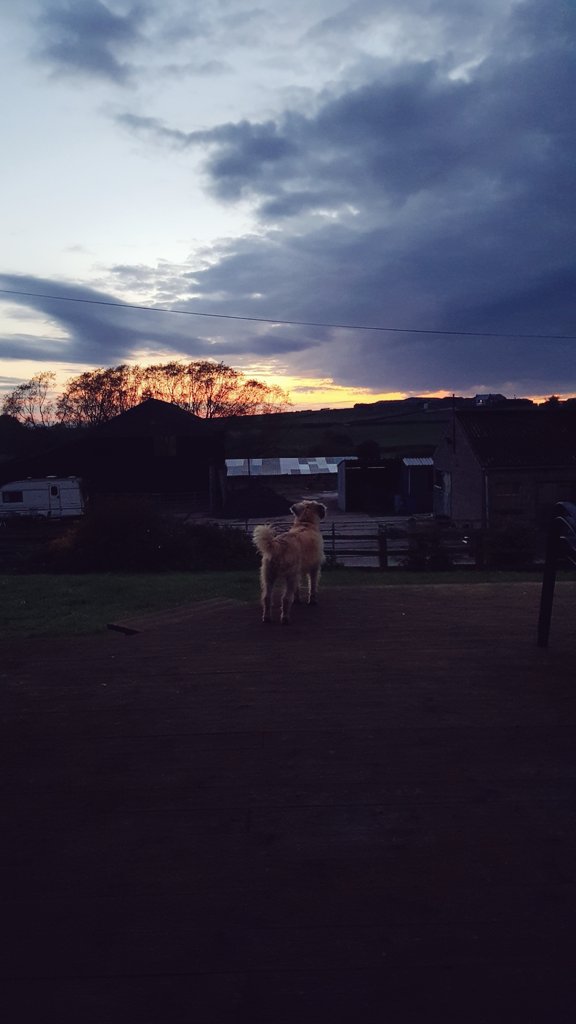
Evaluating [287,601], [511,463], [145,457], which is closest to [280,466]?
[145,457]

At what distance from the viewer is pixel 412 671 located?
14.0 ft

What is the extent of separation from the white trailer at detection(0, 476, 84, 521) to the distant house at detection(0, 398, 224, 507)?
→ 25.7 ft

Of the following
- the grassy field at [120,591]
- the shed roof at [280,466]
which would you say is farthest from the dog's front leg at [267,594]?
the shed roof at [280,466]

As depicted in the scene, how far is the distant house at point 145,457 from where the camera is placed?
44625 millimetres

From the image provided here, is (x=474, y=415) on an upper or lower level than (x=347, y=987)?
upper

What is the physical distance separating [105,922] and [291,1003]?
62 centimetres

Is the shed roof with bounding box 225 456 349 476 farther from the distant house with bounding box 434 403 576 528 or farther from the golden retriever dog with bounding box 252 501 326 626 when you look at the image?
the golden retriever dog with bounding box 252 501 326 626

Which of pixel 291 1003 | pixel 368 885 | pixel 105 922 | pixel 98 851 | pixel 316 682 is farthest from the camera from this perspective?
pixel 316 682

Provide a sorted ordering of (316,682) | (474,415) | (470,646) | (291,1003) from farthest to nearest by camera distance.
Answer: (474,415) → (470,646) → (316,682) → (291,1003)

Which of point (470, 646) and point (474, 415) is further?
point (474, 415)

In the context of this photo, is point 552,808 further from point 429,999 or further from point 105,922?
point 105,922

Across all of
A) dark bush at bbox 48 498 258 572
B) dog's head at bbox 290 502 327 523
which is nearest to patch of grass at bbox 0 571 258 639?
dark bush at bbox 48 498 258 572

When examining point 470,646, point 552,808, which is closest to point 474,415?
point 470,646

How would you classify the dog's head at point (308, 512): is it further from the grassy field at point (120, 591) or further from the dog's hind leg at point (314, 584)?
the grassy field at point (120, 591)
